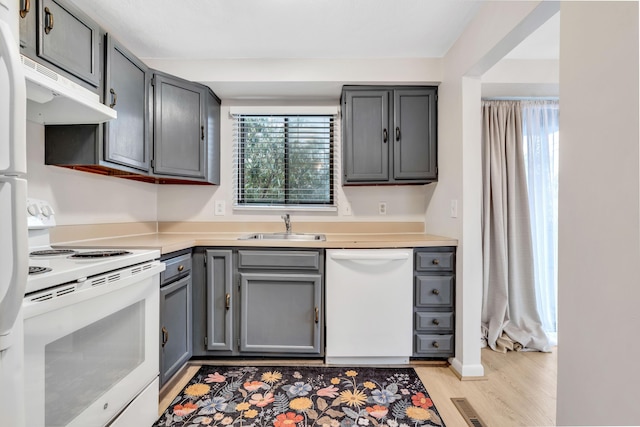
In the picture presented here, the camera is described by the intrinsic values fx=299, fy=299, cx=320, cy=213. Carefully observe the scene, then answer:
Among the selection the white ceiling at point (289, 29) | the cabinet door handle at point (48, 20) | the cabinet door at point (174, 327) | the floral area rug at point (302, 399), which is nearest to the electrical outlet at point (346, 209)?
the white ceiling at point (289, 29)

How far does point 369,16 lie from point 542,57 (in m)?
1.46

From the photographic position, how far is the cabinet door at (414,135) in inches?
93.5

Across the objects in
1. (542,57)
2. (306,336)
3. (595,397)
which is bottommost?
(306,336)

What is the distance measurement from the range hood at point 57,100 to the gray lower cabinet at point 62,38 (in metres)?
0.20

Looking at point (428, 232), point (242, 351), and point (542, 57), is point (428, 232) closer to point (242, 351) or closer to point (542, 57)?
point (542, 57)

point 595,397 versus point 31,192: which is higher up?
point 31,192

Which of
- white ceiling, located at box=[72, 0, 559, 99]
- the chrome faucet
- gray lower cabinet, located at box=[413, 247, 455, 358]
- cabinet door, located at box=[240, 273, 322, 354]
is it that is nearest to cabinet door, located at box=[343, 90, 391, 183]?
white ceiling, located at box=[72, 0, 559, 99]

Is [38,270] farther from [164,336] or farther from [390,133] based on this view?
[390,133]

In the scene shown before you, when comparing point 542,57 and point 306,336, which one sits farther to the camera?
point 542,57

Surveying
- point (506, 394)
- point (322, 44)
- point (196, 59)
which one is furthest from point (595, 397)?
point (196, 59)

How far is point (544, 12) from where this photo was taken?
4.51 ft

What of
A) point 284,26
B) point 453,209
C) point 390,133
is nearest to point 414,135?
point 390,133

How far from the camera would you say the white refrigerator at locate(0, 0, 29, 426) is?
0.73 meters

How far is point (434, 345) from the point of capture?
212cm
